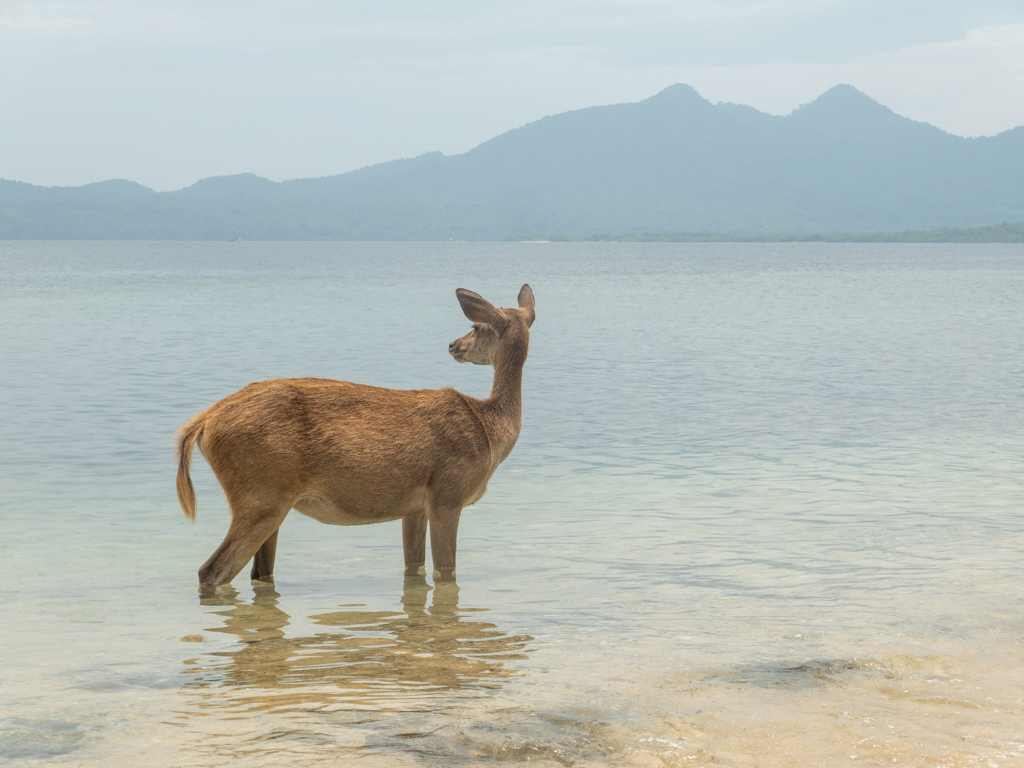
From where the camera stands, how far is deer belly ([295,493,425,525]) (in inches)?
292

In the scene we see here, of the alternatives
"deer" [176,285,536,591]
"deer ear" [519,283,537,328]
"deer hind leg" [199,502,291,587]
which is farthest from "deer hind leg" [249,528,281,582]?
"deer ear" [519,283,537,328]

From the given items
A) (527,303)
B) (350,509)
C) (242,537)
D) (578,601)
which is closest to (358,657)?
A: (350,509)

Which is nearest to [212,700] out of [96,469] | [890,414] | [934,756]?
[934,756]

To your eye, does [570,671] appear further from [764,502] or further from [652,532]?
[764,502]

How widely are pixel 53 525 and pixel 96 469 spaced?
301 cm

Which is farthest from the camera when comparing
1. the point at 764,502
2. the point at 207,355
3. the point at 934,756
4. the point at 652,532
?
the point at 207,355

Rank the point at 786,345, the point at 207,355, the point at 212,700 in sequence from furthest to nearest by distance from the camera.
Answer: the point at 786,345 → the point at 207,355 → the point at 212,700

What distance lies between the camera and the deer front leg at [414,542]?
8.31 m

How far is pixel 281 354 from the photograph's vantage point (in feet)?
107

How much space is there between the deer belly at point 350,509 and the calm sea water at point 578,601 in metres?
0.72

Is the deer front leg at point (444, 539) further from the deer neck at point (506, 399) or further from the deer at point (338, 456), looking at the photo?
the deer neck at point (506, 399)

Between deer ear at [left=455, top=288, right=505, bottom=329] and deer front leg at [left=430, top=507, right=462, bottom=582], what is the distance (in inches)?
55.4

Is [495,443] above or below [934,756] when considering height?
above

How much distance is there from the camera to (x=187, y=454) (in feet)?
23.9
